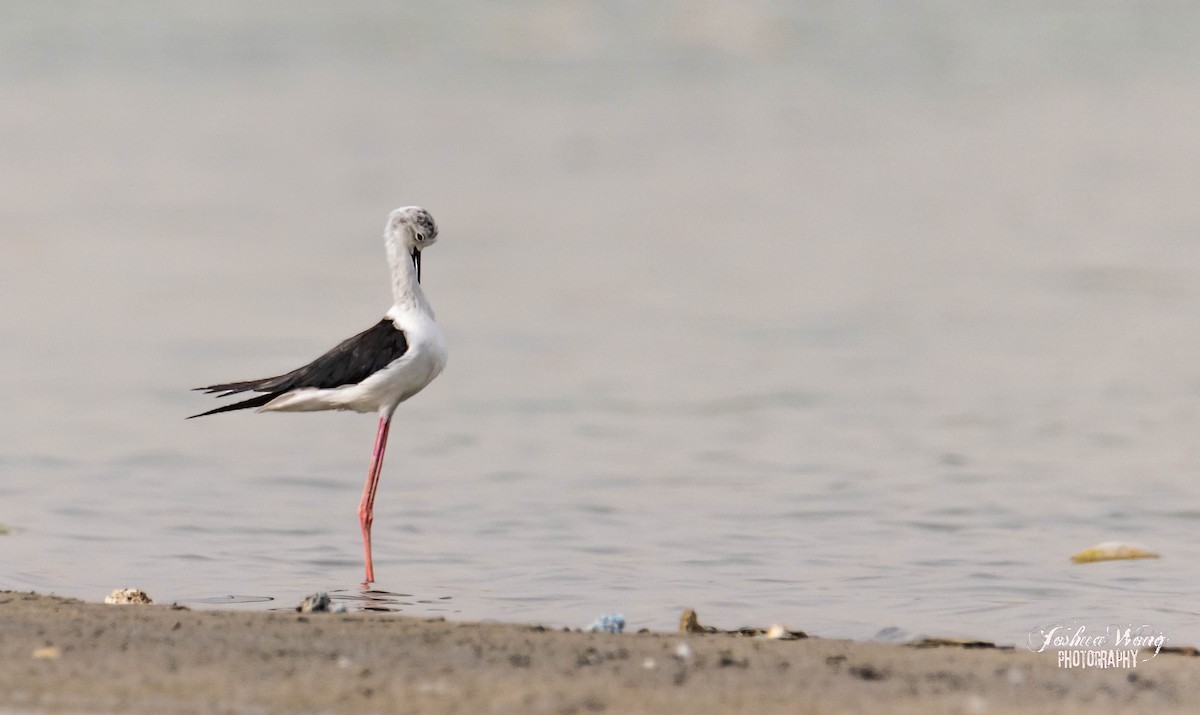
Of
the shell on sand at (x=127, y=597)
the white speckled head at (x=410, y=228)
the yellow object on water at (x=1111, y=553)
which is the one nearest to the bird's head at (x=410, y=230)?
the white speckled head at (x=410, y=228)

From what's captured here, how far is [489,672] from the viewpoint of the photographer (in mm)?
5559

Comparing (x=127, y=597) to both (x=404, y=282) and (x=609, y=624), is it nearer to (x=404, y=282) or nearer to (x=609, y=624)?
(x=609, y=624)

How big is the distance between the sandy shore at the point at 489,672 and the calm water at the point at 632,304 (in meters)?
1.20

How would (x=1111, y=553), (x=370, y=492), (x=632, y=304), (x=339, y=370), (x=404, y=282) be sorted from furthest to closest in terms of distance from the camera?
1. (x=632, y=304)
2. (x=370, y=492)
3. (x=1111, y=553)
4. (x=404, y=282)
5. (x=339, y=370)

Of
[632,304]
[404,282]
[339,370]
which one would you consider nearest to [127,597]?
[339,370]

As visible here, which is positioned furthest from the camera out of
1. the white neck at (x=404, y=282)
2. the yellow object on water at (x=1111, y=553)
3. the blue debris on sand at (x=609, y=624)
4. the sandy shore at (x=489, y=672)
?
the yellow object on water at (x=1111, y=553)

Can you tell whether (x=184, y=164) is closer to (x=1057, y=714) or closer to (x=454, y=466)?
(x=454, y=466)

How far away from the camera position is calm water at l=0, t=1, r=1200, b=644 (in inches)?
343

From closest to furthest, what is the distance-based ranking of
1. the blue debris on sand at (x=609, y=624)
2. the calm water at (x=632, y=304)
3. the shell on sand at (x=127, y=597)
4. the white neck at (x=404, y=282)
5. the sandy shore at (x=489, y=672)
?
the sandy shore at (x=489, y=672) < the blue debris on sand at (x=609, y=624) < the shell on sand at (x=127, y=597) < the white neck at (x=404, y=282) < the calm water at (x=632, y=304)

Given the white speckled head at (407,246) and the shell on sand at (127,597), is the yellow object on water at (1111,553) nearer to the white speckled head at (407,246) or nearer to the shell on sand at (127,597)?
the white speckled head at (407,246)

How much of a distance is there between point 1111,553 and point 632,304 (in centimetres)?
870

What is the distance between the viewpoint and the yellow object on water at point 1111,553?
28.0 feet

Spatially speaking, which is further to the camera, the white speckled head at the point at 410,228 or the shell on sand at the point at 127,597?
the white speckled head at the point at 410,228

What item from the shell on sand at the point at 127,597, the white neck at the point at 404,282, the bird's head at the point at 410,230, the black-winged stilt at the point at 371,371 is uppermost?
the bird's head at the point at 410,230
